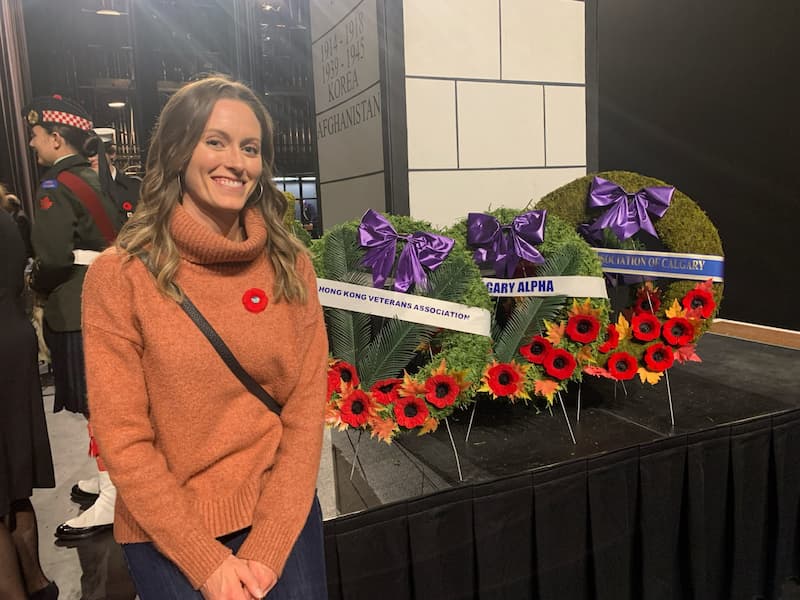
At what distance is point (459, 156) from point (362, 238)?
75 cm

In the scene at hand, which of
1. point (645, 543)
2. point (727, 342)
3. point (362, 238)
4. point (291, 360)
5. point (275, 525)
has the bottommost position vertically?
point (645, 543)

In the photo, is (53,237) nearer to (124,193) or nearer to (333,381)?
(124,193)

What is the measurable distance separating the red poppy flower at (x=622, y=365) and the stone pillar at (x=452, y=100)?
737mm

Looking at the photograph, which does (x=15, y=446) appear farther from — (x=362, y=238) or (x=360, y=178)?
(x=360, y=178)

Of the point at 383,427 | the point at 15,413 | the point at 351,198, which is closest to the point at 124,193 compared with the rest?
the point at 351,198

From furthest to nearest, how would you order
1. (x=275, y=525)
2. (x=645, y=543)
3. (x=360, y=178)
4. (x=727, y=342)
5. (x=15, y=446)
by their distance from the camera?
(x=727, y=342) → (x=360, y=178) → (x=15, y=446) → (x=645, y=543) → (x=275, y=525)

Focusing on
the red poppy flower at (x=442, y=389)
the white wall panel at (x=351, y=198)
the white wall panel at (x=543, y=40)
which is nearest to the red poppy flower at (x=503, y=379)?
the red poppy flower at (x=442, y=389)

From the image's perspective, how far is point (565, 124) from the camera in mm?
2332

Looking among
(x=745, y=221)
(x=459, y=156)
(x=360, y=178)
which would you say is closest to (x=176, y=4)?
(x=360, y=178)

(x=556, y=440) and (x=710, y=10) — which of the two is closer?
(x=556, y=440)

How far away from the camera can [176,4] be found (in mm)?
3621

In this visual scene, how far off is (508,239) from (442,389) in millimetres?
481

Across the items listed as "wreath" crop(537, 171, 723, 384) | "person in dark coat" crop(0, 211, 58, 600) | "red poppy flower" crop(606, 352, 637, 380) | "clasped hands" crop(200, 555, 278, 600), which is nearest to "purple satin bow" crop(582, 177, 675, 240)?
"wreath" crop(537, 171, 723, 384)

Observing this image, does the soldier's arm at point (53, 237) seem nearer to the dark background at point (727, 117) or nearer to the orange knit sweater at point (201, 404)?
the orange knit sweater at point (201, 404)
